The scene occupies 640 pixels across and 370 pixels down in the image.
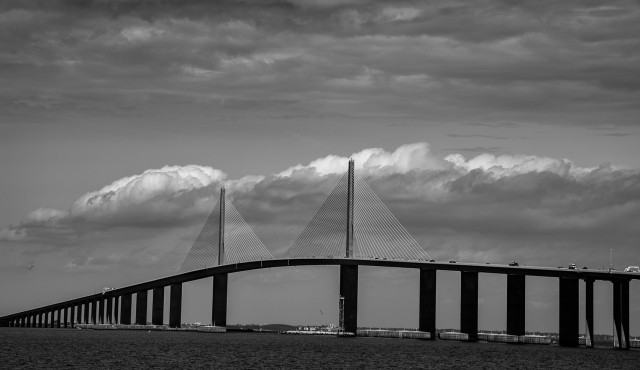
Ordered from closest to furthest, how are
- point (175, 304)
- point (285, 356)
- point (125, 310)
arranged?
point (285, 356)
point (175, 304)
point (125, 310)

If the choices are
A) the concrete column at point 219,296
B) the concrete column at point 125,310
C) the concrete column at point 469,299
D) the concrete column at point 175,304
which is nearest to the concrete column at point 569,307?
the concrete column at point 469,299

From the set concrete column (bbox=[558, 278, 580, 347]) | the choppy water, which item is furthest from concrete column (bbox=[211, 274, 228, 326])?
concrete column (bbox=[558, 278, 580, 347])

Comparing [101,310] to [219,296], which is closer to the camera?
[219,296]

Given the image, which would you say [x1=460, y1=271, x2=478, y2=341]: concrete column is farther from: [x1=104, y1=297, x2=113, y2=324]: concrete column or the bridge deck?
[x1=104, y1=297, x2=113, y2=324]: concrete column

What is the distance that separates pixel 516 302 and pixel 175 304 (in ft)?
192

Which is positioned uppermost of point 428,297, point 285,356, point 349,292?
point 349,292

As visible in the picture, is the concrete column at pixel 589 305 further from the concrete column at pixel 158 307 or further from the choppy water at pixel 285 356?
the concrete column at pixel 158 307

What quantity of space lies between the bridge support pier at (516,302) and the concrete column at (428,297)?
1036cm

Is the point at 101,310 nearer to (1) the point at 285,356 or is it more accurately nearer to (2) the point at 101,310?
(2) the point at 101,310

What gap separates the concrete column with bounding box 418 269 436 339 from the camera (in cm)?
15162

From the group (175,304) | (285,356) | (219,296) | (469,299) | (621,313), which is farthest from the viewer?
(175,304)

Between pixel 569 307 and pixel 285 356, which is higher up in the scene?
pixel 569 307

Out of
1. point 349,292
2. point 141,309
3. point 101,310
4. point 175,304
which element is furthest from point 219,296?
point 101,310

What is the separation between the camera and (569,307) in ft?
449
